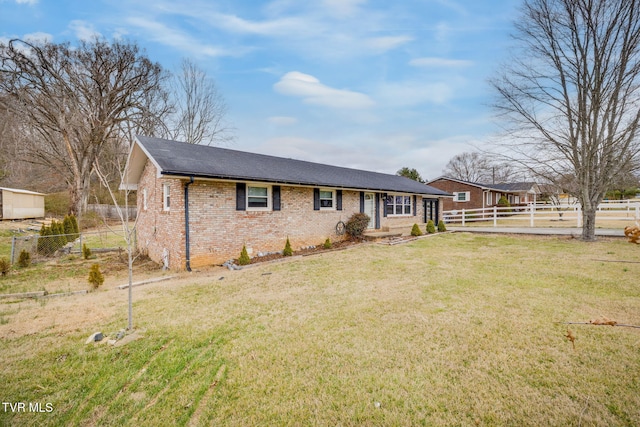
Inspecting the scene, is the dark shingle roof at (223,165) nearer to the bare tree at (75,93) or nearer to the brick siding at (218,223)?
the brick siding at (218,223)

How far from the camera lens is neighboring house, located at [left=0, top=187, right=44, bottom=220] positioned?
19953 mm

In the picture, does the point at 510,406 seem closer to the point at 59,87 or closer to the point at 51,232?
the point at 51,232

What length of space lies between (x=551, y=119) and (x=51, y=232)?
24.8m

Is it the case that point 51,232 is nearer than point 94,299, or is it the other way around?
point 94,299

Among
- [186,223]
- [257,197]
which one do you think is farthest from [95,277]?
[257,197]

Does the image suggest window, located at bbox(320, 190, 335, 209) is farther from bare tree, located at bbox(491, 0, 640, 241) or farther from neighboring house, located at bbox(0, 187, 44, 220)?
neighboring house, located at bbox(0, 187, 44, 220)

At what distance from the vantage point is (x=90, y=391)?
294 centimetres

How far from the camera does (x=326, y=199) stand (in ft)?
44.3

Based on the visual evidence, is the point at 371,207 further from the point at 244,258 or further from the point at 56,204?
the point at 56,204

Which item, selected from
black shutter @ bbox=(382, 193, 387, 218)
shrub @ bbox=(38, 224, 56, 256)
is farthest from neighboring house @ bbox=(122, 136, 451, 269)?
shrub @ bbox=(38, 224, 56, 256)

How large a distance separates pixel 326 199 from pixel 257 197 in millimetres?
3822

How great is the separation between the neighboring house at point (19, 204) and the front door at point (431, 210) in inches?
1201

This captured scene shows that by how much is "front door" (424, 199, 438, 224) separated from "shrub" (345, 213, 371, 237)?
28.4ft

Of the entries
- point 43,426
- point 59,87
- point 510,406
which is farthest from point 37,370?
point 59,87
